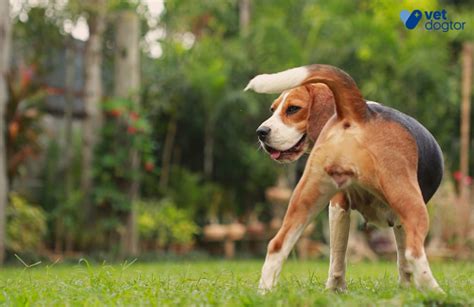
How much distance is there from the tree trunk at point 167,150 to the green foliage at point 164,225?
748mm

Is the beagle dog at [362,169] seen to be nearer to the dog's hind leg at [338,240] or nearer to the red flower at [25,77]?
the dog's hind leg at [338,240]

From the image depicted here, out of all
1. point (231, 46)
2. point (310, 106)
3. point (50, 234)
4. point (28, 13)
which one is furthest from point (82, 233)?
point (310, 106)

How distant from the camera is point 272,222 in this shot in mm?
14789

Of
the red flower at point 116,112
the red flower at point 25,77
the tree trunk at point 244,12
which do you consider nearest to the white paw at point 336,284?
the red flower at point 25,77

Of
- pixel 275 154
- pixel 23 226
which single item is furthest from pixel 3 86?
pixel 275 154

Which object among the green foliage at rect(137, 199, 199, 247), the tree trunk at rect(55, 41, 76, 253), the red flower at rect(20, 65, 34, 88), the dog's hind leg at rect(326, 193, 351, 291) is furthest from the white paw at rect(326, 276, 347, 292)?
the green foliage at rect(137, 199, 199, 247)

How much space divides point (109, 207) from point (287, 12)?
8932mm

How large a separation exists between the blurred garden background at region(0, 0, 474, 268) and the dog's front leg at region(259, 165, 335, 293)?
6951 millimetres

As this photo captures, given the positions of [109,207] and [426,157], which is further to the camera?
[109,207]

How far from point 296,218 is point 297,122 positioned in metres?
0.74

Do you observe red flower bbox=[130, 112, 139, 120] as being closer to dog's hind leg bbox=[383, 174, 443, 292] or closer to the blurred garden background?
the blurred garden background

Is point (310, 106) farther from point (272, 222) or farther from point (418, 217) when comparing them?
point (272, 222)

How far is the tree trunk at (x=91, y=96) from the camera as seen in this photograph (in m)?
12.4

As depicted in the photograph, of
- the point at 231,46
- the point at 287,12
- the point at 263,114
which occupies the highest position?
the point at 287,12
